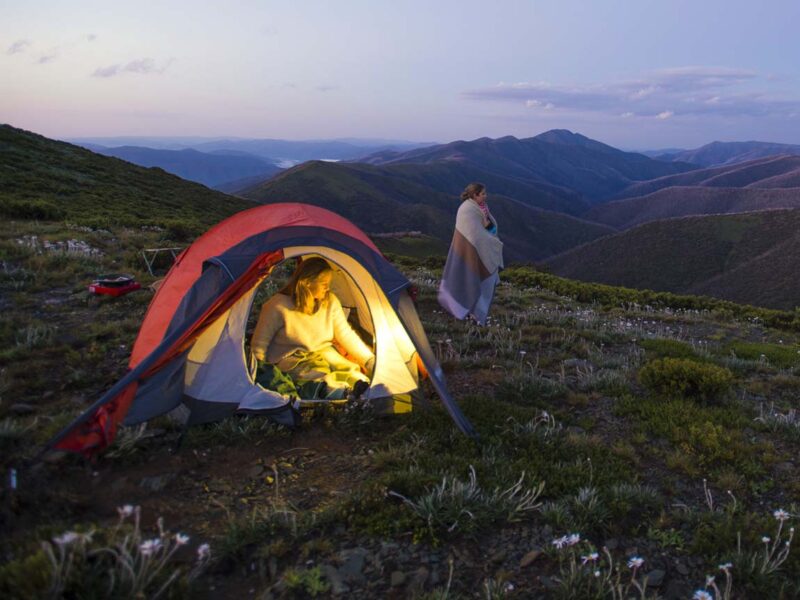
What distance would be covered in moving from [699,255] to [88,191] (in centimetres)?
10210

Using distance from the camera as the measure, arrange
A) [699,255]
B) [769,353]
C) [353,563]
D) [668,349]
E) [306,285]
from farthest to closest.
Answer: [699,255], [769,353], [668,349], [306,285], [353,563]

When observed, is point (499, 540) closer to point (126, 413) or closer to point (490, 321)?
point (126, 413)

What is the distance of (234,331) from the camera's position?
6.20 meters

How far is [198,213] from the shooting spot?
3575 cm

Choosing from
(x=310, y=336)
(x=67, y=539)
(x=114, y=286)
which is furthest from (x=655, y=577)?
(x=114, y=286)

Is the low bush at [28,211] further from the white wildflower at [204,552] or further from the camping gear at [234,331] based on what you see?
the white wildflower at [204,552]

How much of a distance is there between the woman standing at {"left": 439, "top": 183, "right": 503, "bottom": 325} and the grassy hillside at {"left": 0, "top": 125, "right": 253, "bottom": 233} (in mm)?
11764

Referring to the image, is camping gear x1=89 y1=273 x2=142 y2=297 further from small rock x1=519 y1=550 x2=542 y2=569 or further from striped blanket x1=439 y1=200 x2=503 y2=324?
small rock x1=519 y1=550 x2=542 y2=569

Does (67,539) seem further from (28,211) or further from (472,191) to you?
(28,211)

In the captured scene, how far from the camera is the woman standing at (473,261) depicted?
399 inches

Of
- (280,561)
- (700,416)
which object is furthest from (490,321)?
(280,561)

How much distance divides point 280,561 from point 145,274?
30.3ft

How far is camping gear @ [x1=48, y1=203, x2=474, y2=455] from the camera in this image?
534 cm

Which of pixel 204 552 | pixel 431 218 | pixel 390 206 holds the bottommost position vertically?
pixel 204 552
